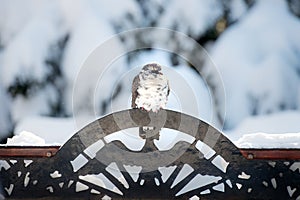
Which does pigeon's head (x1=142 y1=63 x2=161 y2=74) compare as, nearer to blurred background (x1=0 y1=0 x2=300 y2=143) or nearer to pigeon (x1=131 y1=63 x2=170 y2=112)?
pigeon (x1=131 y1=63 x2=170 y2=112)

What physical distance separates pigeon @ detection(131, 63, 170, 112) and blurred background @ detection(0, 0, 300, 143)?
0.54 ft

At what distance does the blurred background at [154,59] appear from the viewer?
1128 mm

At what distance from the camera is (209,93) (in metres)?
1.13

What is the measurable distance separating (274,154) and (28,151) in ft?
1.79

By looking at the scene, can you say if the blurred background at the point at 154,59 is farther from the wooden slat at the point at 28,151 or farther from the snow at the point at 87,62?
the wooden slat at the point at 28,151

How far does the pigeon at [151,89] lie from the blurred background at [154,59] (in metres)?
0.16

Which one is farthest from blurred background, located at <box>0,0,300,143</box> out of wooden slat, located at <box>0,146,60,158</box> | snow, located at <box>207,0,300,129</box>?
wooden slat, located at <box>0,146,60,158</box>

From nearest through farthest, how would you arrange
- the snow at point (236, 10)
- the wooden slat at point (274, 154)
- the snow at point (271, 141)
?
1. the wooden slat at point (274, 154)
2. the snow at point (271, 141)
3. the snow at point (236, 10)

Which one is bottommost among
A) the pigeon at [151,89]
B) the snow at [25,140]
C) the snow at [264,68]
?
the snow at [25,140]

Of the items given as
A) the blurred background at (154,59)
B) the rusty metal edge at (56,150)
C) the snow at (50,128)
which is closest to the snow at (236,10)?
the blurred background at (154,59)

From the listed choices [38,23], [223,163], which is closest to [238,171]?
[223,163]

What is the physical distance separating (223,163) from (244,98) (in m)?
0.26

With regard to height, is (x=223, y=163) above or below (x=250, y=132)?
below

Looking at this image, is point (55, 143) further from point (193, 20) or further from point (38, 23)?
point (193, 20)
